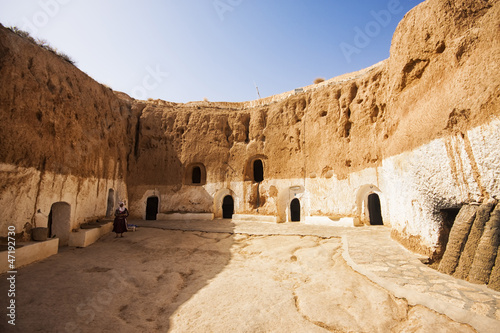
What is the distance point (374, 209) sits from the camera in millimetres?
12172

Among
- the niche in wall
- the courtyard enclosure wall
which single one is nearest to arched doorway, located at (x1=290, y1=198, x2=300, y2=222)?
the courtyard enclosure wall

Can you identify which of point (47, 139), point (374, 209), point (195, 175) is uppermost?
point (47, 139)

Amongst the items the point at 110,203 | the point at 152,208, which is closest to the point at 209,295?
the point at 110,203

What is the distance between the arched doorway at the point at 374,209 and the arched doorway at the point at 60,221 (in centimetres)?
1256

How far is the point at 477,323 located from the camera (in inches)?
113

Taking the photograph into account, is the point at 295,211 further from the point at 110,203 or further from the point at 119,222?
the point at 110,203

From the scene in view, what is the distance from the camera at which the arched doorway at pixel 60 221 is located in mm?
8578

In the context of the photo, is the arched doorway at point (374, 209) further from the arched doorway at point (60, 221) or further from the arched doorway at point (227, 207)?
the arched doorway at point (60, 221)

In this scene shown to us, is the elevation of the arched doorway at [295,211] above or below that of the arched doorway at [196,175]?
below

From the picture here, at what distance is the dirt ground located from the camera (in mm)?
3496

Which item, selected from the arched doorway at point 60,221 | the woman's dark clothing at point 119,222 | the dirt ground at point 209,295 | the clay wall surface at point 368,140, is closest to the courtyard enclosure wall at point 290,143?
the clay wall surface at point 368,140

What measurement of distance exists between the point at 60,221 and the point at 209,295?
7.32m

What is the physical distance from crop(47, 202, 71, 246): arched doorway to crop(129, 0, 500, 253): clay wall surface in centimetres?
628

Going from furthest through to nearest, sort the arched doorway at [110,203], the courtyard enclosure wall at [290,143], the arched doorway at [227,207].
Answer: the arched doorway at [227,207] → the arched doorway at [110,203] → the courtyard enclosure wall at [290,143]
